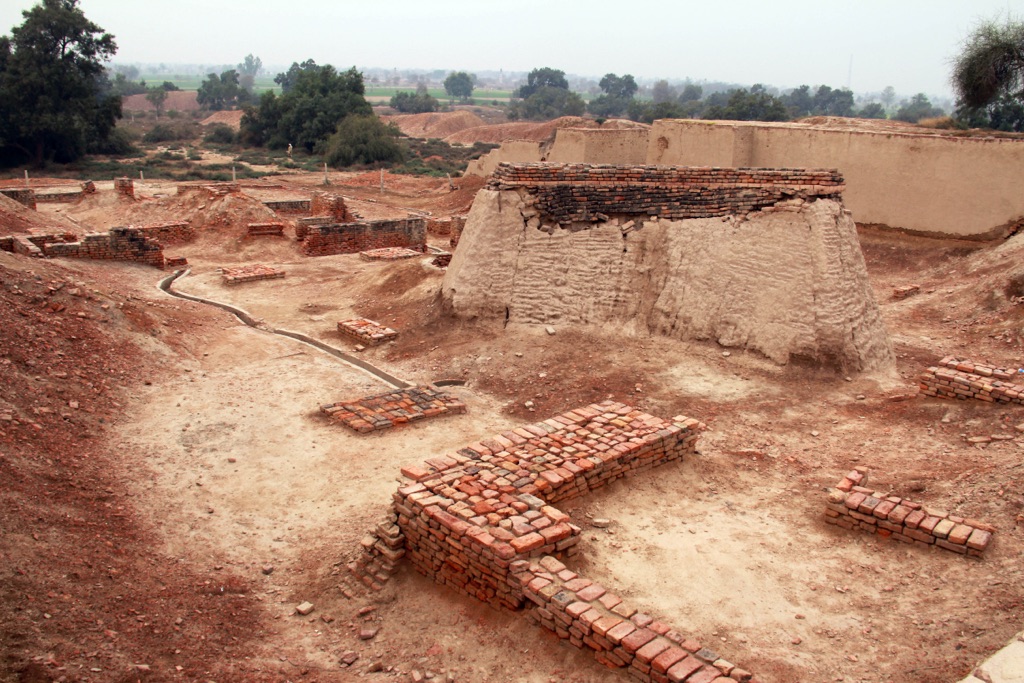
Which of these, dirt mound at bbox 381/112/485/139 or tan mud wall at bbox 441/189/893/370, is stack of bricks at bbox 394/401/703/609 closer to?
tan mud wall at bbox 441/189/893/370

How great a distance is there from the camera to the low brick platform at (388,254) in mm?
15795

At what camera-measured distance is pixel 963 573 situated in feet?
16.4

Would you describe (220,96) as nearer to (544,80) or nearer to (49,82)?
(544,80)

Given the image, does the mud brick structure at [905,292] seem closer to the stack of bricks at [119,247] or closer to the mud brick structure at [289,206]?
the stack of bricks at [119,247]

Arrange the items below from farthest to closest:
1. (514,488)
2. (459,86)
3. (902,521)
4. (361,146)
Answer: (459,86) → (361,146) → (514,488) → (902,521)

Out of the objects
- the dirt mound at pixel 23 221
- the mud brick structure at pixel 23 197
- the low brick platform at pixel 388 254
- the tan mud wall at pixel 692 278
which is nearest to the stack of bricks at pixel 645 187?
the tan mud wall at pixel 692 278

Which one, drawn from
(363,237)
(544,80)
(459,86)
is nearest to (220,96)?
(544,80)

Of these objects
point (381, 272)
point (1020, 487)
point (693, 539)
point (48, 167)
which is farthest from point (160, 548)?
point (48, 167)

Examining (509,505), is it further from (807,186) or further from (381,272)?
(381,272)

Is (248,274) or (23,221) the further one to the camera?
(23,221)

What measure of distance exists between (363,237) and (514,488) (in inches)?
488

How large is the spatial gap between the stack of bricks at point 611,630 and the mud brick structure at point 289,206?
18471 millimetres

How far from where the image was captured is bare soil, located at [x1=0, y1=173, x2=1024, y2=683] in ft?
14.8

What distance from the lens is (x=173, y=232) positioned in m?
17.1
